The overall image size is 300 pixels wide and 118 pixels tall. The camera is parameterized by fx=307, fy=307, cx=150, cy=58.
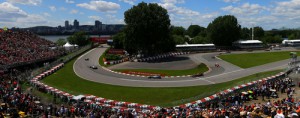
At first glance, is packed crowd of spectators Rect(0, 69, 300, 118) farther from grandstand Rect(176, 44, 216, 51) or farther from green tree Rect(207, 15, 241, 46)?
green tree Rect(207, 15, 241, 46)

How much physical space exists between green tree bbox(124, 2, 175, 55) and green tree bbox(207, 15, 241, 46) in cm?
3746

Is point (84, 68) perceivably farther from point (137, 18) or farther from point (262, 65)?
point (262, 65)

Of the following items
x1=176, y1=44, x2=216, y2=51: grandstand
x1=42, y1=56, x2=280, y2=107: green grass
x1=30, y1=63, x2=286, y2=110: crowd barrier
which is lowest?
x1=42, y1=56, x2=280, y2=107: green grass

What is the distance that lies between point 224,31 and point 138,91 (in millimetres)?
88176

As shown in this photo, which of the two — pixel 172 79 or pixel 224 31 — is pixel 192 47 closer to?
pixel 224 31

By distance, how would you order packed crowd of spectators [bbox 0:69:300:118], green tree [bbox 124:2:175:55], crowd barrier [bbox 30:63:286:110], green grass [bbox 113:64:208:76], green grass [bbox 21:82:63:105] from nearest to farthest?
packed crowd of spectators [bbox 0:69:300:118] → crowd barrier [bbox 30:63:286:110] → green grass [bbox 21:82:63:105] → green grass [bbox 113:64:208:76] → green tree [bbox 124:2:175:55]

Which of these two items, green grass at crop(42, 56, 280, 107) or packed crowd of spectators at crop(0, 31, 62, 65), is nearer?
green grass at crop(42, 56, 280, 107)

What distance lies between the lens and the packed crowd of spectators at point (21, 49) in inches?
2682

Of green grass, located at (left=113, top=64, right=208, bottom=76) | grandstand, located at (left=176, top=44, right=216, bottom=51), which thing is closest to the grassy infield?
green grass, located at (left=113, top=64, right=208, bottom=76)

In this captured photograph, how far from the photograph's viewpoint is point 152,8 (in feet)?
334

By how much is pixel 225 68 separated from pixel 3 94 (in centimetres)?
5145

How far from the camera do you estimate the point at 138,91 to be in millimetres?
51781

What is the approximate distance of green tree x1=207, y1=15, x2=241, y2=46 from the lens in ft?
431

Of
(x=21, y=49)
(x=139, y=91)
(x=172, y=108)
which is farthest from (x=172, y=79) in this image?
(x=21, y=49)
